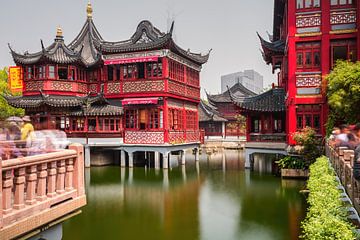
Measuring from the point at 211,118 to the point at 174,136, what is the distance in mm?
18938

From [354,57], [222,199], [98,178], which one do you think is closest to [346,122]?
[354,57]

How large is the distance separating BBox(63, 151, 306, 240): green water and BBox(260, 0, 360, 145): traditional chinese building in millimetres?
3724

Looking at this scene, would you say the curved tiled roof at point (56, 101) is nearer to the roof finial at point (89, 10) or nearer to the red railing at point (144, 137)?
the red railing at point (144, 137)

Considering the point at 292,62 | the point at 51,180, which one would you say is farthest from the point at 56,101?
the point at 51,180

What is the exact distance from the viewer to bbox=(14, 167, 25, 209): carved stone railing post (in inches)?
200

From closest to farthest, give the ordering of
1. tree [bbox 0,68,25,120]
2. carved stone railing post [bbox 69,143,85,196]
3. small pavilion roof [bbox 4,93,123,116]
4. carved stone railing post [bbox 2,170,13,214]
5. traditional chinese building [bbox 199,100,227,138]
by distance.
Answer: carved stone railing post [bbox 2,170,13,214], carved stone railing post [bbox 69,143,85,196], small pavilion roof [bbox 4,93,123,116], tree [bbox 0,68,25,120], traditional chinese building [bbox 199,100,227,138]

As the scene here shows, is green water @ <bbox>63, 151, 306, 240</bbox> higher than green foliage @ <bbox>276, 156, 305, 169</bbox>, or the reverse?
green foliage @ <bbox>276, 156, 305, 169</bbox>

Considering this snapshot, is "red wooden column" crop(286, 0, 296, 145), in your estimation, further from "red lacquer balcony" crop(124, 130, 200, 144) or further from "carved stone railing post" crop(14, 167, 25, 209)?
"carved stone railing post" crop(14, 167, 25, 209)

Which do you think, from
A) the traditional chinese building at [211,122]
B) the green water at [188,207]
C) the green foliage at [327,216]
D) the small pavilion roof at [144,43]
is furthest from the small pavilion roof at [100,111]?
the traditional chinese building at [211,122]

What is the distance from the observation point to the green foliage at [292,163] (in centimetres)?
1957

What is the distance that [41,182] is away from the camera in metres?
5.62

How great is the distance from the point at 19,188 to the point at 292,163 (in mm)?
16858

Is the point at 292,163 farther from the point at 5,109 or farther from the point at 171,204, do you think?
the point at 5,109

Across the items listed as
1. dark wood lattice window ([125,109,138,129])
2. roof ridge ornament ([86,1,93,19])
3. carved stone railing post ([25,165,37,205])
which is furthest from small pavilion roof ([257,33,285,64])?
carved stone railing post ([25,165,37,205])
